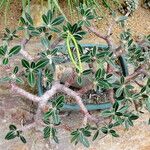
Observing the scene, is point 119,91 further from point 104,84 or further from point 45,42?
point 45,42

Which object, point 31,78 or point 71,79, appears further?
point 71,79

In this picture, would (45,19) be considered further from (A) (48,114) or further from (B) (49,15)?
(A) (48,114)

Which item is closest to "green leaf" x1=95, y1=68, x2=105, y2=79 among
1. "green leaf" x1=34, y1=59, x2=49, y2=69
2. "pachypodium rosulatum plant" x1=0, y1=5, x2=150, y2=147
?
"pachypodium rosulatum plant" x1=0, y1=5, x2=150, y2=147

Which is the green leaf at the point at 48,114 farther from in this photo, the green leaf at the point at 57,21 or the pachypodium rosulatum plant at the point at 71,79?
the green leaf at the point at 57,21

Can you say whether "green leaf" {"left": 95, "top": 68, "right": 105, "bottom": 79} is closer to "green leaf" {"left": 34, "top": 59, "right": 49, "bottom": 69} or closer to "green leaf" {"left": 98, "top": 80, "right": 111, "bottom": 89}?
"green leaf" {"left": 98, "top": 80, "right": 111, "bottom": 89}

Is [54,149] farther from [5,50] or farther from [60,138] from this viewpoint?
[5,50]

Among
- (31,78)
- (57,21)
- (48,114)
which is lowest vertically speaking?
(48,114)

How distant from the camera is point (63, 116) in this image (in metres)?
1.64

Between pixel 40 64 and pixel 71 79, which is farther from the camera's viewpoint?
pixel 71 79

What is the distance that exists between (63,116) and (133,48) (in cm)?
38

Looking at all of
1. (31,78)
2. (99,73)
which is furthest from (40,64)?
(99,73)

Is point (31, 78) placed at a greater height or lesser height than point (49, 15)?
lesser

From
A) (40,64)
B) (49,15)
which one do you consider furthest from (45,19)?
(40,64)

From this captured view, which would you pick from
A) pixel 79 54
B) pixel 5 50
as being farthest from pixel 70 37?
pixel 5 50
